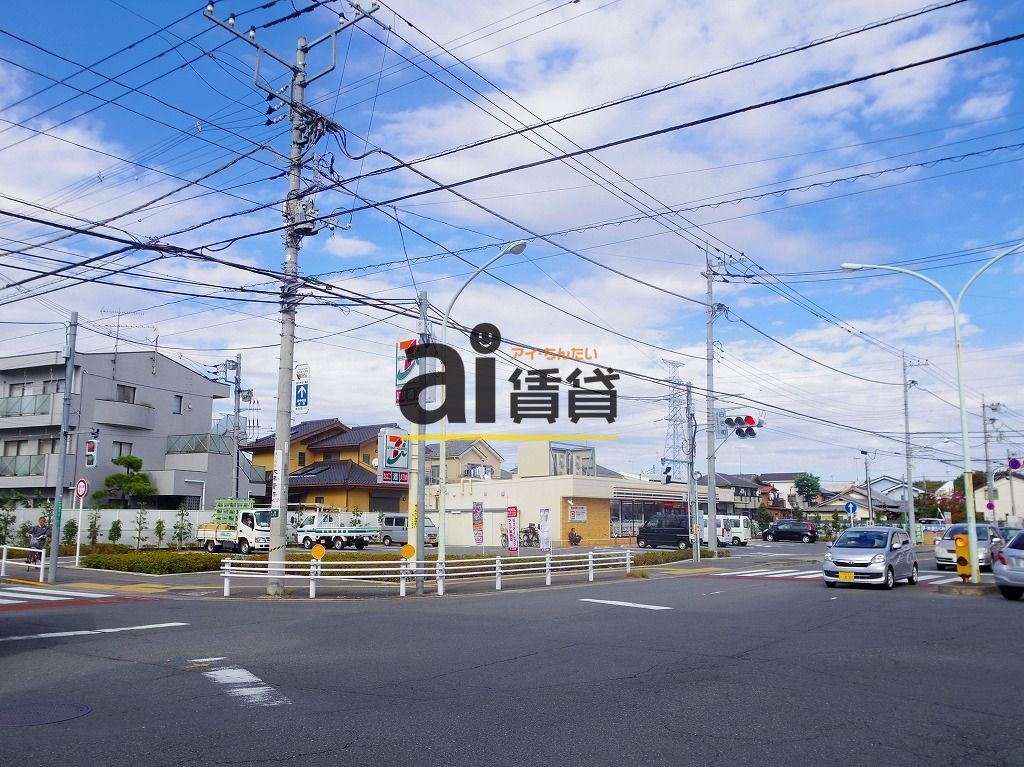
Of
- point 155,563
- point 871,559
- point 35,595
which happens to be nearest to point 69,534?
point 155,563

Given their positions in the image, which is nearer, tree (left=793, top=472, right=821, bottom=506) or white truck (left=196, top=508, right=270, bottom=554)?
white truck (left=196, top=508, right=270, bottom=554)

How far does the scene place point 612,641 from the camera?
11273 millimetres

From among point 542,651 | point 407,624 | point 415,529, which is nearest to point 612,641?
point 542,651

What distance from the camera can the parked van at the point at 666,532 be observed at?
4312cm

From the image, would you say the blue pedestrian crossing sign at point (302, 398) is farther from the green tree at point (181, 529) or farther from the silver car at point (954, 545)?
the silver car at point (954, 545)

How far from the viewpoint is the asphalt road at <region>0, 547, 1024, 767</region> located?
594cm

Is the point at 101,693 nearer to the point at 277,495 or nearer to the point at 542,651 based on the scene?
the point at 542,651

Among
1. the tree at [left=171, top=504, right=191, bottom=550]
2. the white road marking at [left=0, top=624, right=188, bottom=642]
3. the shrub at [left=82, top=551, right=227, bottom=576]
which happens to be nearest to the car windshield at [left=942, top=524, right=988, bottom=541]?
the shrub at [left=82, top=551, right=227, bottom=576]

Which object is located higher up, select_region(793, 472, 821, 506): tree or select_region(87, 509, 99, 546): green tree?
select_region(793, 472, 821, 506): tree

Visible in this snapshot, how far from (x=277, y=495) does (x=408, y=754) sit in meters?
13.7

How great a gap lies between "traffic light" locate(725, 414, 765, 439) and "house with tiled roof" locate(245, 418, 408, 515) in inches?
1006

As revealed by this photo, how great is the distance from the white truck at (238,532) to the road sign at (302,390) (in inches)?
652

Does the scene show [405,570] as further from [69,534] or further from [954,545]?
[69,534]

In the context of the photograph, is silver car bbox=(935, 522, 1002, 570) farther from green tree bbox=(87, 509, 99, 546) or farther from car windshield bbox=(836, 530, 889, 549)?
green tree bbox=(87, 509, 99, 546)
